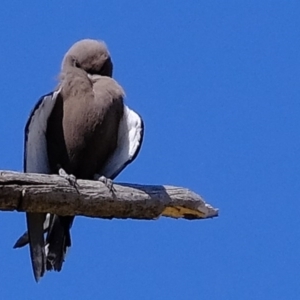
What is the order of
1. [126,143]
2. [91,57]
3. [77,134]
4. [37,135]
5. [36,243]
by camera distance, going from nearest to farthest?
[36,243] < [37,135] < [77,134] < [126,143] < [91,57]

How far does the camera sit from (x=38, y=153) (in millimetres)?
5789

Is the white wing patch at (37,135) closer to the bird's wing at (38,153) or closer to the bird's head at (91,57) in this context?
the bird's wing at (38,153)

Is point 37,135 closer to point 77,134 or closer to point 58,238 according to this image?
point 77,134

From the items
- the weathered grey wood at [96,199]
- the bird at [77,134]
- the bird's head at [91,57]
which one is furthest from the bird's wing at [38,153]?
the weathered grey wood at [96,199]

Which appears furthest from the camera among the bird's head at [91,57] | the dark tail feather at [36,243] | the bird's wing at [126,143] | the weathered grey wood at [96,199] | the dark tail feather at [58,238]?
the bird's head at [91,57]

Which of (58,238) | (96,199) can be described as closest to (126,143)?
(58,238)

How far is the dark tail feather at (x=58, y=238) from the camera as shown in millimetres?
5660

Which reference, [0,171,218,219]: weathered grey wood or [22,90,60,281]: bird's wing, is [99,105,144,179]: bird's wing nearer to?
[22,90,60,281]: bird's wing

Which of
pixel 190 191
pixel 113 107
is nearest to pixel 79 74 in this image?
pixel 113 107

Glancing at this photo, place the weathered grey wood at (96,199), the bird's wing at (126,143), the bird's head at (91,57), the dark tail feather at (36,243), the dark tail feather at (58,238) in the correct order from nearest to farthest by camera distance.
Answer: the weathered grey wood at (96,199), the dark tail feather at (36,243), the dark tail feather at (58,238), the bird's wing at (126,143), the bird's head at (91,57)

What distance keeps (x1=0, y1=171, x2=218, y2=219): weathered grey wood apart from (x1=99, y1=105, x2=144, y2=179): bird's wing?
0.72 metres

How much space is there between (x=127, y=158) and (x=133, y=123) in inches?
9.4

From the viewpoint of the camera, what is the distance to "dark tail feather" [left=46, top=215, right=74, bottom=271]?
5.66m

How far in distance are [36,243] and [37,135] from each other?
73cm
